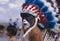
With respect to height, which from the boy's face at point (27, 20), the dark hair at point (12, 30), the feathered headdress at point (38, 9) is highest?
the feathered headdress at point (38, 9)

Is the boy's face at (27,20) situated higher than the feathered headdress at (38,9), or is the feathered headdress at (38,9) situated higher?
the feathered headdress at (38,9)

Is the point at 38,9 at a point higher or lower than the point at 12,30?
higher

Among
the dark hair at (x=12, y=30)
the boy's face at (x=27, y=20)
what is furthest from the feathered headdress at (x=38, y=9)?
the dark hair at (x=12, y=30)

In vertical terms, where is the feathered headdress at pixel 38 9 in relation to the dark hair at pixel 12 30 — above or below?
above

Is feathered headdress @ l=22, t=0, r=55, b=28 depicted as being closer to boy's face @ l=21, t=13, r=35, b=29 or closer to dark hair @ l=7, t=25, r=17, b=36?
boy's face @ l=21, t=13, r=35, b=29

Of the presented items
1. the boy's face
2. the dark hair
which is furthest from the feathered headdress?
the dark hair

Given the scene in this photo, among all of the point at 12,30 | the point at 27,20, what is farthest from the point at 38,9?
the point at 12,30

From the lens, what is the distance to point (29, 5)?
6.70ft

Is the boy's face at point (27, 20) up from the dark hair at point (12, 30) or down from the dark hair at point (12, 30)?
up

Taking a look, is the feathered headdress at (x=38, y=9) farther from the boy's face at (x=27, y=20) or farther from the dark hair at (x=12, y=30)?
the dark hair at (x=12, y=30)

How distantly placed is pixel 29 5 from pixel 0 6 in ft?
0.80

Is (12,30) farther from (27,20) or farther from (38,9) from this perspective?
(38,9)

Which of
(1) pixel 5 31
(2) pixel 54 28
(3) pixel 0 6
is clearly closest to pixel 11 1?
(3) pixel 0 6

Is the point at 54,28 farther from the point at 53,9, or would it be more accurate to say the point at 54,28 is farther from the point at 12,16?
the point at 12,16
